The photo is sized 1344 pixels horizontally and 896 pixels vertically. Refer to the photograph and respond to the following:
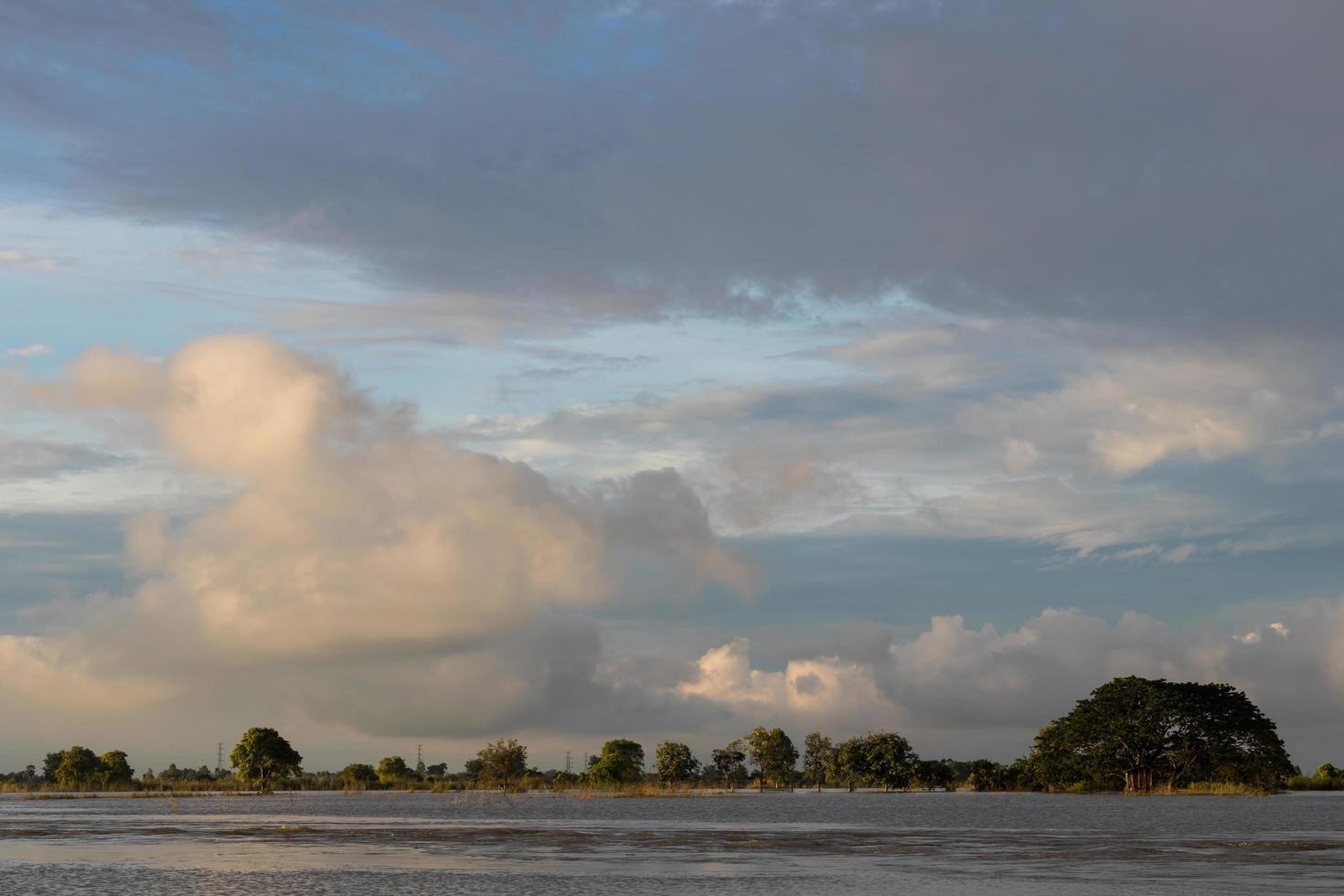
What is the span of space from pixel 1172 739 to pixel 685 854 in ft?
422

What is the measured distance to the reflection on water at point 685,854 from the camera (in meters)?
50.3

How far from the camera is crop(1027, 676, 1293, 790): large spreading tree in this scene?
173875 mm

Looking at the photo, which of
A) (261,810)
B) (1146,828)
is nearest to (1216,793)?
(1146,828)

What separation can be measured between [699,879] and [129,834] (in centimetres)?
4809

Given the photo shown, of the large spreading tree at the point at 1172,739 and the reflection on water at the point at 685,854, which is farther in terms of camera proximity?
the large spreading tree at the point at 1172,739

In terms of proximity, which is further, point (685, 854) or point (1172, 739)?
point (1172, 739)

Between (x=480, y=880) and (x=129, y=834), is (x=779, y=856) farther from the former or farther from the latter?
(x=129, y=834)

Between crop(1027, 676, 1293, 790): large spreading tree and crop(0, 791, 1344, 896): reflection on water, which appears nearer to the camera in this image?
crop(0, 791, 1344, 896): reflection on water

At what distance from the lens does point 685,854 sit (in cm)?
6631

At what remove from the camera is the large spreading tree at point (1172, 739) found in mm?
173875

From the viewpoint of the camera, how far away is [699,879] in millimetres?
52750

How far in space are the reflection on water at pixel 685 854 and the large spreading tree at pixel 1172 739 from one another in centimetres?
6077

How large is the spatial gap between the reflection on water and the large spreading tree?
6077 centimetres

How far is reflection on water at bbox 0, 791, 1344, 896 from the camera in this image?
165 ft
